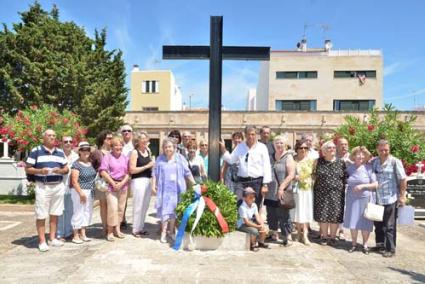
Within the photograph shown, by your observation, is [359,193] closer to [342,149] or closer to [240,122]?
[342,149]

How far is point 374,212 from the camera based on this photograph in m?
6.23

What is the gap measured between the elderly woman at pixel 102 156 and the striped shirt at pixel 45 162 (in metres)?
0.82

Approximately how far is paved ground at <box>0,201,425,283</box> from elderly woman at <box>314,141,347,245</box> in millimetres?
524

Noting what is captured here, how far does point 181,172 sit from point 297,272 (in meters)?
2.52

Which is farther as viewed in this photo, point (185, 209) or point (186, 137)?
point (186, 137)

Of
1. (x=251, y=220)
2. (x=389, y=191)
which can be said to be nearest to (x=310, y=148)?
(x=389, y=191)

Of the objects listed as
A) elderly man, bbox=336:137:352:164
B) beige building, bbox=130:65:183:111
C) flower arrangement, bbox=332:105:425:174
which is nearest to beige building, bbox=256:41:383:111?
beige building, bbox=130:65:183:111

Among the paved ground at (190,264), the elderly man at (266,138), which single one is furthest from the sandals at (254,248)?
the elderly man at (266,138)

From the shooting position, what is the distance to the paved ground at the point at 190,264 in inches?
194

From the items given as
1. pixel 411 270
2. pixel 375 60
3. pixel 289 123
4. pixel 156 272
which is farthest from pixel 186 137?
pixel 375 60

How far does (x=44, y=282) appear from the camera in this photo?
186 inches

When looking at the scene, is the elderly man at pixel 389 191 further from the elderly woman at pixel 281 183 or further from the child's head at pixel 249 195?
the child's head at pixel 249 195

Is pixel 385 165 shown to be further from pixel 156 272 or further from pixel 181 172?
pixel 156 272

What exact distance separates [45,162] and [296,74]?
37291mm
